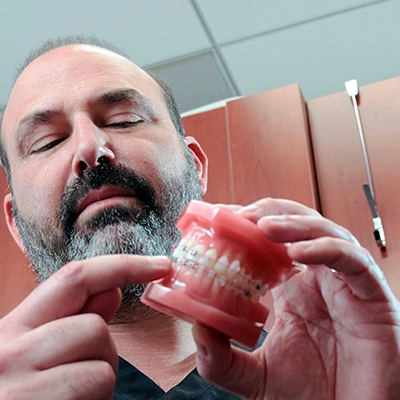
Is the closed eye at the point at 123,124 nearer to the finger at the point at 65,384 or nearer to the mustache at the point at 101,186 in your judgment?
the mustache at the point at 101,186

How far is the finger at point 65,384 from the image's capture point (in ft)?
1.50

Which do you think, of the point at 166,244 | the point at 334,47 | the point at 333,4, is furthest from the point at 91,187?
the point at 334,47

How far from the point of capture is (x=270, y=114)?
1694 mm

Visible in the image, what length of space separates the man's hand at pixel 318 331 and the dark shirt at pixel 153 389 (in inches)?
6.8

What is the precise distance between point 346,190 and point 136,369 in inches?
36.0

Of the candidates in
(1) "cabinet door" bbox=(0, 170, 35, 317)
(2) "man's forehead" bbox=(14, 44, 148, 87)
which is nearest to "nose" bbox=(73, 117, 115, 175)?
(2) "man's forehead" bbox=(14, 44, 148, 87)

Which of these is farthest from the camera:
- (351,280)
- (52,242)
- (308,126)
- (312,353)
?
(308,126)

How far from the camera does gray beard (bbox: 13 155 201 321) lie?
858mm

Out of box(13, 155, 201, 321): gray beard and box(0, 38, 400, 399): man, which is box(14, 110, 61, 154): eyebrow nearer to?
box(0, 38, 400, 399): man

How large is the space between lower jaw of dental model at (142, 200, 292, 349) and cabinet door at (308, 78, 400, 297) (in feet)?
2.96

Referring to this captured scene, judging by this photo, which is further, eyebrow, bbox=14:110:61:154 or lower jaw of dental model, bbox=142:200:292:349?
eyebrow, bbox=14:110:61:154

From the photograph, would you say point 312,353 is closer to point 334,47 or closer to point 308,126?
point 308,126

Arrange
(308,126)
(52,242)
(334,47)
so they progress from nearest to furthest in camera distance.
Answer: (52,242) < (308,126) < (334,47)

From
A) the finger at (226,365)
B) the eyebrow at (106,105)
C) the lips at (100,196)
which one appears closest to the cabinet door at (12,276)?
the eyebrow at (106,105)
